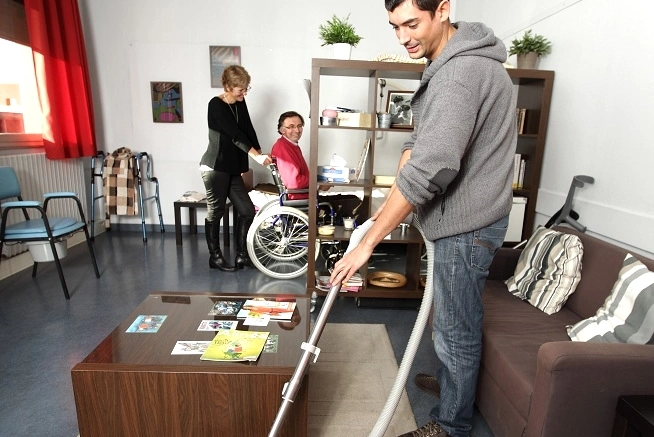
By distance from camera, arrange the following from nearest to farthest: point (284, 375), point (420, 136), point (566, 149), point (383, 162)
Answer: point (420, 136), point (284, 375), point (566, 149), point (383, 162)

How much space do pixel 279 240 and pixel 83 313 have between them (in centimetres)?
138

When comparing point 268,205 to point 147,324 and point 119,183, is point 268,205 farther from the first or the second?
point 119,183

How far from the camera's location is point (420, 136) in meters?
1.09

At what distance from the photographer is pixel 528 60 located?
2459mm

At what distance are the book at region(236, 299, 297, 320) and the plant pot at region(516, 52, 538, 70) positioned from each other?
2.00 metres

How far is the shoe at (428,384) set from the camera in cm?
177

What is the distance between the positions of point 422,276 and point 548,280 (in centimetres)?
102

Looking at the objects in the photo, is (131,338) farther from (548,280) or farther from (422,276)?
(422,276)

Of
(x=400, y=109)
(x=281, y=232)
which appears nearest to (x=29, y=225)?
(x=281, y=232)

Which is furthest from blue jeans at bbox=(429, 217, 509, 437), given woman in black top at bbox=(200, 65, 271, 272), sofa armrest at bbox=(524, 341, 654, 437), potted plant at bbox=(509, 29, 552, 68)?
woman in black top at bbox=(200, 65, 271, 272)

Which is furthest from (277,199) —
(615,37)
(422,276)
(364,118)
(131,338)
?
(615,37)

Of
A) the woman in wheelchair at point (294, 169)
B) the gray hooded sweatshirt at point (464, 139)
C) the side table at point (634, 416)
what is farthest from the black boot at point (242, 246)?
the side table at point (634, 416)

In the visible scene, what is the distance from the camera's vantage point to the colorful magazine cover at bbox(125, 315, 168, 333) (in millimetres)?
1477

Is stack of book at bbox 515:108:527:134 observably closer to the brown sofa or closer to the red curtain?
the brown sofa
